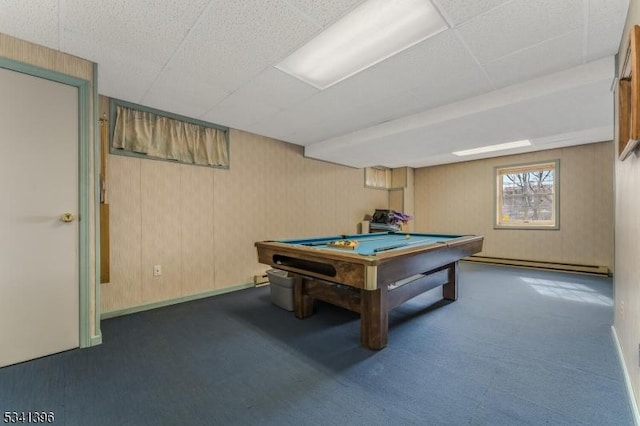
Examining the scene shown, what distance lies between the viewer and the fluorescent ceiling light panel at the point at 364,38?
5.32ft

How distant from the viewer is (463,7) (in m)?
1.55

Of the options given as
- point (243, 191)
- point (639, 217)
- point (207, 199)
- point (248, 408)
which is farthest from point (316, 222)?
point (639, 217)

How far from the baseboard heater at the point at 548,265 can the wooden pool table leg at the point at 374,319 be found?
4451mm

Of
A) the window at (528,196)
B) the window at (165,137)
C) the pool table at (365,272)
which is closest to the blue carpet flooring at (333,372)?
the pool table at (365,272)

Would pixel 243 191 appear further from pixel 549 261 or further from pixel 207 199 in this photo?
pixel 549 261

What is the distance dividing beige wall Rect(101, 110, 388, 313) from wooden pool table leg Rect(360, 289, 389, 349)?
88.4 inches

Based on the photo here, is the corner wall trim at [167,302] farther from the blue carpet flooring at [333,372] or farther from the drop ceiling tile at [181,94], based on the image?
the drop ceiling tile at [181,94]

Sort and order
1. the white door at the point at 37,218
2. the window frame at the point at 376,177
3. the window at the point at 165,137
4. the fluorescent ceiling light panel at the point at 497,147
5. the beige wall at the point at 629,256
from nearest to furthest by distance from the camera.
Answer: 1. the beige wall at the point at 629,256
2. the white door at the point at 37,218
3. the window at the point at 165,137
4. the fluorescent ceiling light panel at the point at 497,147
5. the window frame at the point at 376,177

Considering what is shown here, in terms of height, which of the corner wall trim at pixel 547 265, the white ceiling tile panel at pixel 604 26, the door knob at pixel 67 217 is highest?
the white ceiling tile panel at pixel 604 26

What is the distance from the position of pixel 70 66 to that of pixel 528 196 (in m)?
6.91

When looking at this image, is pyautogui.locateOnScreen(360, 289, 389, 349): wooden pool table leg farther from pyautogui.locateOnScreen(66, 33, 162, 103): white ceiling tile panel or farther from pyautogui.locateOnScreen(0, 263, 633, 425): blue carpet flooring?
pyautogui.locateOnScreen(66, 33, 162, 103): white ceiling tile panel

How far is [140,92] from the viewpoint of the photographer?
8.64 feet

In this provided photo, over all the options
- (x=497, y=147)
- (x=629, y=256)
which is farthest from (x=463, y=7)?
(x=497, y=147)

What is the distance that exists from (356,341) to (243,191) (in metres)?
2.55
